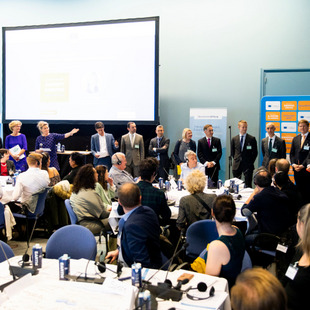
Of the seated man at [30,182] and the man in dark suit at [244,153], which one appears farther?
the man in dark suit at [244,153]

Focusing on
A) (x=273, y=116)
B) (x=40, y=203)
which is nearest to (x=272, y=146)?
(x=273, y=116)

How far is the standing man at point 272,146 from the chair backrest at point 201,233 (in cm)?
482

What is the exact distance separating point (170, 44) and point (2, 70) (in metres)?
4.40

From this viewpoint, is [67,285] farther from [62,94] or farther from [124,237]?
[62,94]

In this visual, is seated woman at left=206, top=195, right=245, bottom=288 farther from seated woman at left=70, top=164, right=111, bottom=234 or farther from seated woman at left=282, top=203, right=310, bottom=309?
seated woman at left=70, top=164, right=111, bottom=234

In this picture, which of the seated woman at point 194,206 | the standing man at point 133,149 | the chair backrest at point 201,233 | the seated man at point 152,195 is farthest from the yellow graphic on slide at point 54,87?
the chair backrest at point 201,233

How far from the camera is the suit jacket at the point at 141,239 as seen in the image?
9.84 feet

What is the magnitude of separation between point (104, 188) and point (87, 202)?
62 centimetres

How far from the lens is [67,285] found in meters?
2.55

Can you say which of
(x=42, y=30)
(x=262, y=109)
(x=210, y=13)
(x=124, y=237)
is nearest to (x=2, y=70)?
(x=42, y=30)

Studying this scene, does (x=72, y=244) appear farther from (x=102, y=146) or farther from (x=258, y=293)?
(x=102, y=146)

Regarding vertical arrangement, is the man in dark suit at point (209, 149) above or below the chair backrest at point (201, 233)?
above

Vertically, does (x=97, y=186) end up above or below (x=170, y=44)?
below

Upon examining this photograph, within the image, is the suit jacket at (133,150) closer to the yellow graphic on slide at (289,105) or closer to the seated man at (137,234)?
the yellow graphic on slide at (289,105)
